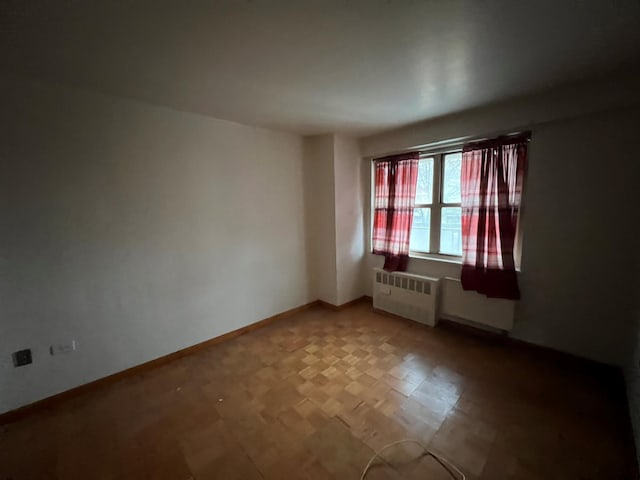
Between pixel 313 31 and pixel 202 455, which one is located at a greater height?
pixel 313 31

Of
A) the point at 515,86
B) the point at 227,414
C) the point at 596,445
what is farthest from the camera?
the point at 515,86

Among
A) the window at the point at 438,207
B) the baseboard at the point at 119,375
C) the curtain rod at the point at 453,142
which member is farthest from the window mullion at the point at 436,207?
the baseboard at the point at 119,375

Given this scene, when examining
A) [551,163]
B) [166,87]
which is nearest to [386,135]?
[551,163]

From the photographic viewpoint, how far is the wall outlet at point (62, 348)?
1965 millimetres

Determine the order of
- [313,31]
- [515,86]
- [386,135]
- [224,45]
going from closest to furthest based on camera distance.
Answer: [313,31] < [224,45] < [515,86] < [386,135]

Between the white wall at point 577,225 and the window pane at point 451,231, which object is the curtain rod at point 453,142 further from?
the window pane at point 451,231

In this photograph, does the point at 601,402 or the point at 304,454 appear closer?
the point at 304,454

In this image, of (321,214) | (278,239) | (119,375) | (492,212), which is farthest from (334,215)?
(119,375)

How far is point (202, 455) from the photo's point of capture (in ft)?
5.04

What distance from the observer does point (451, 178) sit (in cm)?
303

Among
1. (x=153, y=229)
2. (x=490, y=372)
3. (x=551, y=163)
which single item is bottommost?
(x=490, y=372)

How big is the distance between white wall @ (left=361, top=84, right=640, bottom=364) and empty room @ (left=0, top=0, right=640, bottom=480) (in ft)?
0.06

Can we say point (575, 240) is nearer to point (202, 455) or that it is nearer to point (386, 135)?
point (386, 135)

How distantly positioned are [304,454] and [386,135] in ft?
10.9
